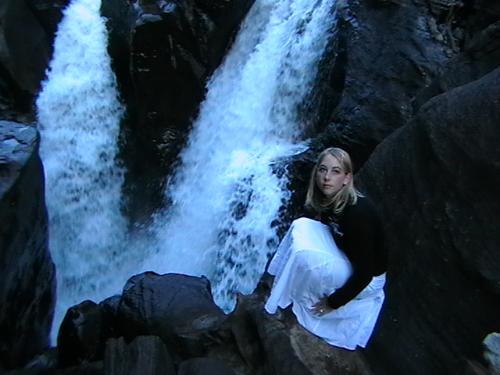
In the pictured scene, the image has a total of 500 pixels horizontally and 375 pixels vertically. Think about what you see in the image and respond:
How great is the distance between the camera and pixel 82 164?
9406 millimetres

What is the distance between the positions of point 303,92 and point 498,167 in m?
5.46

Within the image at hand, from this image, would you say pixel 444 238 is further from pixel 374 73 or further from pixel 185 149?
pixel 185 149

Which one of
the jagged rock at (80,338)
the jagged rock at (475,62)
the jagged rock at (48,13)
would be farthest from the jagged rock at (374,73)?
the jagged rock at (48,13)

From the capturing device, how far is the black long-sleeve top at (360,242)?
10.5 ft

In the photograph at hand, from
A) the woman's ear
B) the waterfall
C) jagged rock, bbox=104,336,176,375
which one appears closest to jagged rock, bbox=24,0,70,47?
the waterfall

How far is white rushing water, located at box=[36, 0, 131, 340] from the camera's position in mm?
8977

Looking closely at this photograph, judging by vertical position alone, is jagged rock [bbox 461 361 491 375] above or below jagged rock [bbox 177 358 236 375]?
above

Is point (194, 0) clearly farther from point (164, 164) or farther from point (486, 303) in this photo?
point (486, 303)

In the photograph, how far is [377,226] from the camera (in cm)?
324

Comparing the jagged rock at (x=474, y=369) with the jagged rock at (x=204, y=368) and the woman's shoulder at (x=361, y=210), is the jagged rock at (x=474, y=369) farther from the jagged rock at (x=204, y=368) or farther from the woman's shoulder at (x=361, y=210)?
the jagged rock at (x=204, y=368)

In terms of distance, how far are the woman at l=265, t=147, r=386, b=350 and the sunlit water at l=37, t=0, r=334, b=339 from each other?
4.14 m

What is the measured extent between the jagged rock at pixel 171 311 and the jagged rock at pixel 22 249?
133cm

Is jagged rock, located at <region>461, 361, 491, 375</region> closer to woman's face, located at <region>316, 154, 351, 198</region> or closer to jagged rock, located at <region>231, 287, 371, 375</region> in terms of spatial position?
jagged rock, located at <region>231, 287, 371, 375</region>

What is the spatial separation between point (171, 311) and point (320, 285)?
307cm
